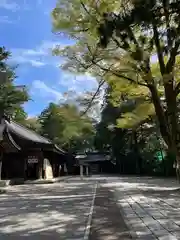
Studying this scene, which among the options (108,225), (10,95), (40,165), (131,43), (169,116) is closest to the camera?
(108,225)

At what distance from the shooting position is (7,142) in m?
29.3

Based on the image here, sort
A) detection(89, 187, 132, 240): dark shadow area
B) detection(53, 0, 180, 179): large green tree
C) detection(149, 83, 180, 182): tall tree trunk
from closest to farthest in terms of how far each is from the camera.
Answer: detection(53, 0, 180, 179): large green tree < detection(89, 187, 132, 240): dark shadow area < detection(149, 83, 180, 182): tall tree trunk

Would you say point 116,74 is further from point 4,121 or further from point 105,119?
point 105,119

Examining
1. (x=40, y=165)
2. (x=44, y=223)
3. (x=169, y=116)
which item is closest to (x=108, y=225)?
(x=44, y=223)

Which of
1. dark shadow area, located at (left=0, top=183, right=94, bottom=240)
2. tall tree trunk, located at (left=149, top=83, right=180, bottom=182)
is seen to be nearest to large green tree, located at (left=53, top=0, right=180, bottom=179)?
tall tree trunk, located at (left=149, top=83, right=180, bottom=182)

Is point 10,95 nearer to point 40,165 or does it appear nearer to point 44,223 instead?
point 40,165

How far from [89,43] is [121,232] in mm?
9899

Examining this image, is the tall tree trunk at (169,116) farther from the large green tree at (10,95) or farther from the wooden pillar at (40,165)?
the large green tree at (10,95)

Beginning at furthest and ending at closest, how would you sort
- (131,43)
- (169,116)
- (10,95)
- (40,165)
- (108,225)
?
(10,95) → (40,165) → (169,116) → (131,43) → (108,225)

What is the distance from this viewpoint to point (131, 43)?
427 inches

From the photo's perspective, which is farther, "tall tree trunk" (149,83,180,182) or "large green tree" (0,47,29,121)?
"large green tree" (0,47,29,121)

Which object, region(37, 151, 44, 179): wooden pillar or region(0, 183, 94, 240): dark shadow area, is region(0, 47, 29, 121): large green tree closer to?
region(37, 151, 44, 179): wooden pillar

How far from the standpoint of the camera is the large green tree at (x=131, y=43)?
6.87 meters

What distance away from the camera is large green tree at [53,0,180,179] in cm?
687
